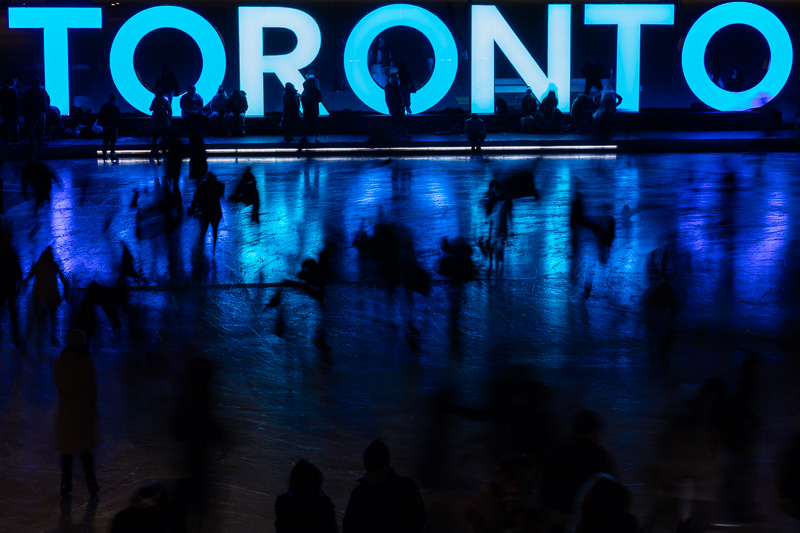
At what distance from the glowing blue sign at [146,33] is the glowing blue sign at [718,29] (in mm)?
14700

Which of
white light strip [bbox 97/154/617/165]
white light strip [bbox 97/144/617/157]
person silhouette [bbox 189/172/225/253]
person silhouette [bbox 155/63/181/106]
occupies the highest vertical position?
person silhouette [bbox 155/63/181/106]

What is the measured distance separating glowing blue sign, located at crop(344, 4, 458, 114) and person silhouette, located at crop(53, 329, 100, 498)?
24.7 m

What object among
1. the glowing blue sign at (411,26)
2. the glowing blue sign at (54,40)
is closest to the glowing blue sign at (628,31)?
the glowing blue sign at (411,26)

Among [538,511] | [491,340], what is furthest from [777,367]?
[538,511]

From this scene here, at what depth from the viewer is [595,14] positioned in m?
31.0

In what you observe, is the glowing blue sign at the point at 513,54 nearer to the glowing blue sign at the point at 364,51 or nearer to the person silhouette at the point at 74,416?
the glowing blue sign at the point at 364,51

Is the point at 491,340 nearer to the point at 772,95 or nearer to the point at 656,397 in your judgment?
the point at 656,397

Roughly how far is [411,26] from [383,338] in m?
22.3

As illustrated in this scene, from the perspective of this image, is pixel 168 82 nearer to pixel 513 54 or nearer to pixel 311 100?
pixel 311 100

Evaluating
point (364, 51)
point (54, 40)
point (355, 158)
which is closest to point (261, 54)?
point (364, 51)

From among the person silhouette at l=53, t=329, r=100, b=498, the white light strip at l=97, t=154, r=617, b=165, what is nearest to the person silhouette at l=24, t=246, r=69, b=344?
the person silhouette at l=53, t=329, r=100, b=498

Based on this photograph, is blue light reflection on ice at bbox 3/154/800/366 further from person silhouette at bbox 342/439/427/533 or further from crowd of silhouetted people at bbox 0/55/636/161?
person silhouette at bbox 342/439/427/533

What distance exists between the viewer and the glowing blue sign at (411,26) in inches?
1184

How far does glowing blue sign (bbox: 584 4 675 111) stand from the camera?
101ft
